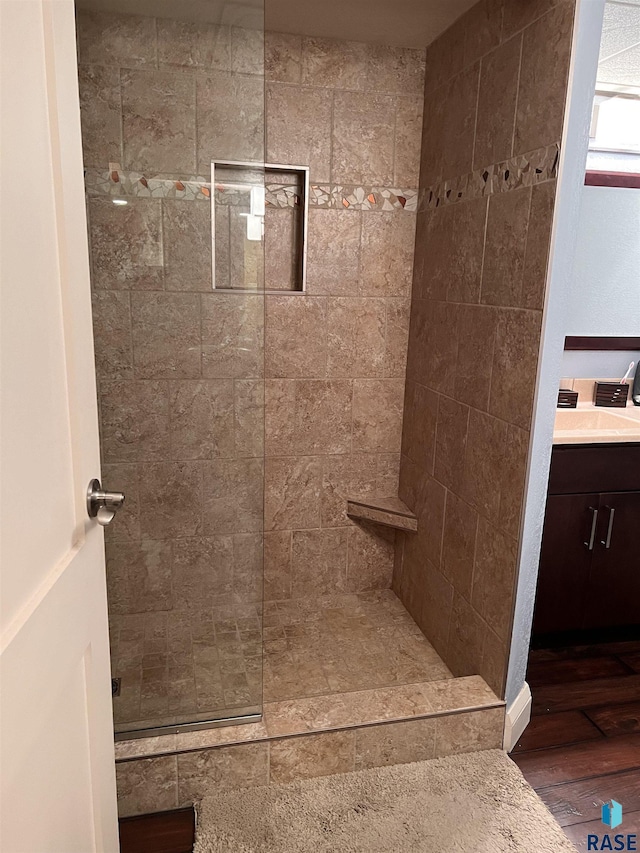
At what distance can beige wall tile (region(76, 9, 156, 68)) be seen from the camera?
1597mm

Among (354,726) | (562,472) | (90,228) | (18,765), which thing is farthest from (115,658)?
(562,472)

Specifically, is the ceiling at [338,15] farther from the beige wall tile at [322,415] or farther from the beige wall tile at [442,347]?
the beige wall tile at [322,415]

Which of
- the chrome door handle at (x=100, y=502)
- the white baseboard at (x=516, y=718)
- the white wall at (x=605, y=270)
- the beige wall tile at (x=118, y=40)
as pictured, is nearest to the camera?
the chrome door handle at (x=100, y=502)

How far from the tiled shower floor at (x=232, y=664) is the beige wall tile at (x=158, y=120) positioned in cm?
136

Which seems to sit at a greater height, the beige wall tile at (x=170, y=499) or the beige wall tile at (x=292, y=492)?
the beige wall tile at (x=170, y=499)

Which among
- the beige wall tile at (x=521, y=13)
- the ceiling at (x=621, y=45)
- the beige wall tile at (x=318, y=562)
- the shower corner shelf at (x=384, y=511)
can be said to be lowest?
the beige wall tile at (x=318, y=562)

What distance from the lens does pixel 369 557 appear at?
117 inches

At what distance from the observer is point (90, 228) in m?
1.80

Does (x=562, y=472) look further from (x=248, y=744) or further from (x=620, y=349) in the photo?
(x=248, y=744)

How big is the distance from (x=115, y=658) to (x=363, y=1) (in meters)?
2.27

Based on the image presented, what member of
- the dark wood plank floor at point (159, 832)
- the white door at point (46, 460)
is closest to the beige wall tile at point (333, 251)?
the white door at point (46, 460)

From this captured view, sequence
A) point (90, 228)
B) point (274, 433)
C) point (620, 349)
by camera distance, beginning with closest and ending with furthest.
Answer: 1. point (90, 228)
2. point (274, 433)
3. point (620, 349)

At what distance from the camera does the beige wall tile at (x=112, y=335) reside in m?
1.83

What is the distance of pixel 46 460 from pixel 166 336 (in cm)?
104
